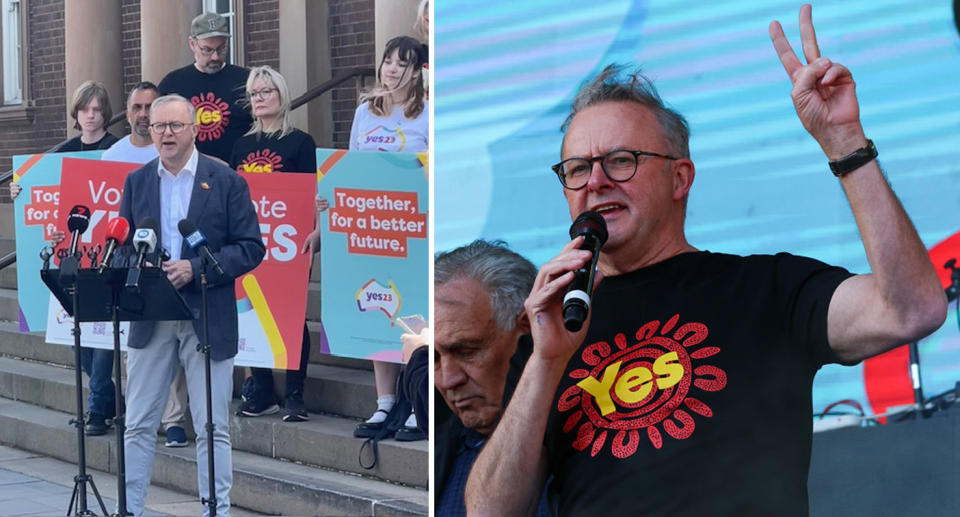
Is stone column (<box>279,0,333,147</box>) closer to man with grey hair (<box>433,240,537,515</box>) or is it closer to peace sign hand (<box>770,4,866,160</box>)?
man with grey hair (<box>433,240,537,515</box>)

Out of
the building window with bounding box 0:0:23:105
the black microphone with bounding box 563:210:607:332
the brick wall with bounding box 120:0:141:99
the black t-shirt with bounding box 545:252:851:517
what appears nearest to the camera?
the black microphone with bounding box 563:210:607:332

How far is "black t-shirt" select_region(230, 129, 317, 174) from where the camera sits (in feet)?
20.7

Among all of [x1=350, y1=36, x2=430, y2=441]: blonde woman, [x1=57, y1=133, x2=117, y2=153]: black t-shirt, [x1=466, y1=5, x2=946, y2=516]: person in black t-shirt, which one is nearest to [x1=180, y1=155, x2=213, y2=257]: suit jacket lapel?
[x1=350, y1=36, x2=430, y2=441]: blonde woman

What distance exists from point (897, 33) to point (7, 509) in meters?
5.70

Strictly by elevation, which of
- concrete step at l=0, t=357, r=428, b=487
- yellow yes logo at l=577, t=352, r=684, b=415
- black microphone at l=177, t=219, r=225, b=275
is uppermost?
black microphone at l=177, t=219, r=225, b=275

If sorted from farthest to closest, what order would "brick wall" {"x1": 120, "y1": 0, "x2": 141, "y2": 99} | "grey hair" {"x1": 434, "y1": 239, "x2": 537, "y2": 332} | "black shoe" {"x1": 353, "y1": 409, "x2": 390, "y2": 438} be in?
"brick wall" {"x1": 120, "y1": 0, "x2": 141, "y2": 99}, "black shoe" {"x1": 353, "y1": 409, "x2": 390, "y2": 438}, "grey hair" {"x1": 434, "y1": 239, "x2": 537, "y2": 332}

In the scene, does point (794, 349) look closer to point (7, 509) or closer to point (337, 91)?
point (7, 509)

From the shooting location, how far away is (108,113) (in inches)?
287

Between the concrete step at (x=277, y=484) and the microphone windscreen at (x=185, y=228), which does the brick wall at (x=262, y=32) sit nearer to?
the concrete step at (x=277, y=484)

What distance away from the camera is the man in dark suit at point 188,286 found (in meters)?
5.51

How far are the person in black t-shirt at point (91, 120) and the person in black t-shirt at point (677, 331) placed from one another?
508 cm

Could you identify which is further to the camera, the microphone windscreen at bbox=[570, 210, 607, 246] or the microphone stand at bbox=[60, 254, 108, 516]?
the microphone stand at bbox=[60, 254, 108, 516]

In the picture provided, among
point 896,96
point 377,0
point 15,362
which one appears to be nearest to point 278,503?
point 377,0

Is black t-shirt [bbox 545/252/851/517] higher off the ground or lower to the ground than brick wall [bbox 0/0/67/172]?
lower
